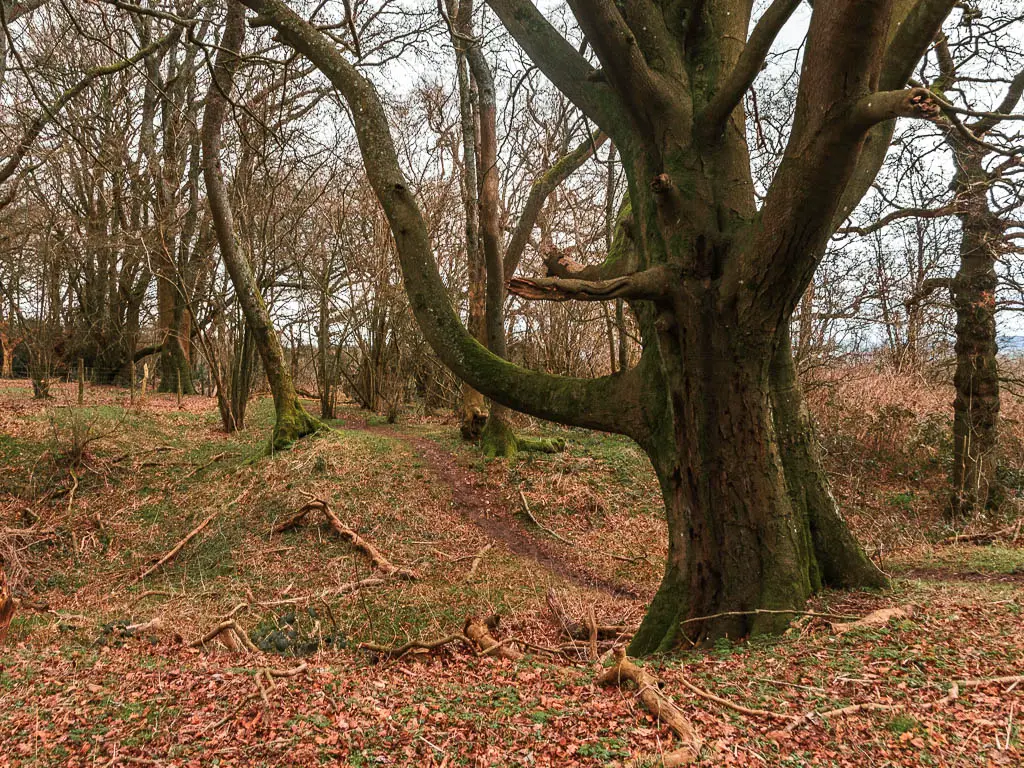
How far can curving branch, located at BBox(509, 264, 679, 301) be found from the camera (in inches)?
121

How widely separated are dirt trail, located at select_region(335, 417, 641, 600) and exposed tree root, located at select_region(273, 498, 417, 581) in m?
1.67

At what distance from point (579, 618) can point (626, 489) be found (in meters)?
4.72

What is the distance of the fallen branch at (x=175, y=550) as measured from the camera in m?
6.67

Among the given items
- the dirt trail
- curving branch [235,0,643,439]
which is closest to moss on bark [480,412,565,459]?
the dirt trail

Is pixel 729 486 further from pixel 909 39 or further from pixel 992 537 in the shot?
pixel 992 537

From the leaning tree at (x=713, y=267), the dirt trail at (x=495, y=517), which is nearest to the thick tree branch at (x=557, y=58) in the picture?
the leaning tree at (x=713, y=267)

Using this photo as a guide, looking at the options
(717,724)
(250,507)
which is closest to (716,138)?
(717,724)

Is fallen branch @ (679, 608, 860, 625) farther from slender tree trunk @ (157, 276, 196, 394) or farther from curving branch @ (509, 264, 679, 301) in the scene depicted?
slender tree trunk @ (157, 276, 196, 394)

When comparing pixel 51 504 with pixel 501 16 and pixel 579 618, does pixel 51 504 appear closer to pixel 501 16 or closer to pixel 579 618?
pixel 579 618

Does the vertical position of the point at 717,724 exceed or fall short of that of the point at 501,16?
it falls short

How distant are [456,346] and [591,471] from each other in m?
6.06

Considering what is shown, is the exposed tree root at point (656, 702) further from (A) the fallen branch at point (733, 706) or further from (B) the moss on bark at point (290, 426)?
(B) the moss on bark at point (290, 426)

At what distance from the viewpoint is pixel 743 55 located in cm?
311

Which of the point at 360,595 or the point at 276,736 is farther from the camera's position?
the point at 360,595
